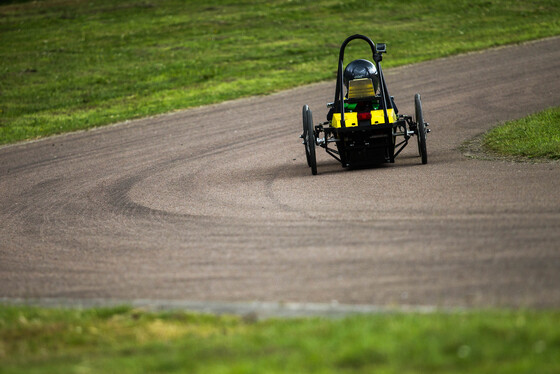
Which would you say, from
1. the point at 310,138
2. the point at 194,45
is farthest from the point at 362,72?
the point at 194,45

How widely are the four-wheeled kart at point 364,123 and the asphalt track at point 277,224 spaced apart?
1.21 ft

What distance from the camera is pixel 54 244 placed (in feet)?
35.3

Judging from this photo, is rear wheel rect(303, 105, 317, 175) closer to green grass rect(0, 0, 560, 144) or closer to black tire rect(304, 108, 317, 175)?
black tire rect(304, 108, 317, 175)

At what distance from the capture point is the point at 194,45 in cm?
3641

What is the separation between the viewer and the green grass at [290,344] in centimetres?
520

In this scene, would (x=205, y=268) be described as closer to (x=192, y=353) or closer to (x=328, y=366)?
(x=192, y=353)

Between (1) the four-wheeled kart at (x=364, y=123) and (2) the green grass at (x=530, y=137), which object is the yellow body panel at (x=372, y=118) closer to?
(1) the four-wheeled kart at (x=364, y=123)

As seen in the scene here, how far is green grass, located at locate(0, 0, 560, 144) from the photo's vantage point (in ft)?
91.1

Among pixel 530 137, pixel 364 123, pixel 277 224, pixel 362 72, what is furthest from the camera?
pixel 530 137

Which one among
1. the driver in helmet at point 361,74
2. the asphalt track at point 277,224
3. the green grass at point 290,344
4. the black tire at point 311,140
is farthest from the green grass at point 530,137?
the green grass at point 290,344

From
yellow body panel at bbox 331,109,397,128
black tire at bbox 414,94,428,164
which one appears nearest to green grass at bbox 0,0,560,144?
yellow body panel at bbox 331,109,397,128

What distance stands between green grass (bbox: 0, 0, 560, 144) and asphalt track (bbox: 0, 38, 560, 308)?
24.4 ft

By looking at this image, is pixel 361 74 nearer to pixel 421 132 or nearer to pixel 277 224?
pixel 421 132

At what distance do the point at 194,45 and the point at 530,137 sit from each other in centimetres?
2330
